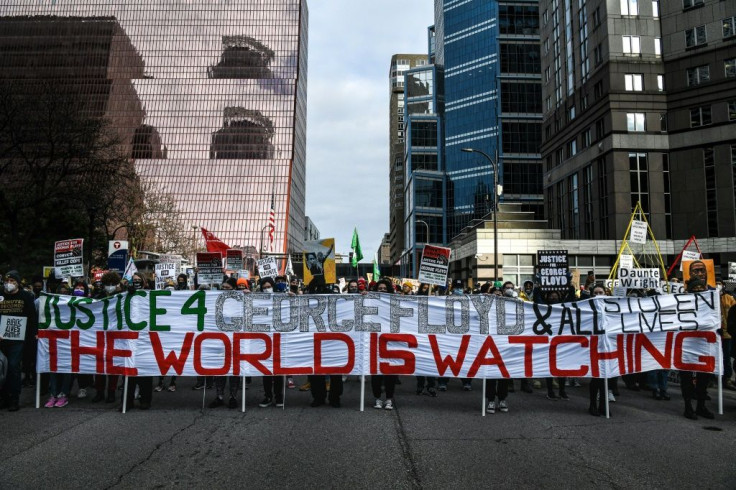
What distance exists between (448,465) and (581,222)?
5057 centimetres

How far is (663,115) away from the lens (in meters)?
45.5

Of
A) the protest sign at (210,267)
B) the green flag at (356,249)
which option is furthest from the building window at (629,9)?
the protest sign at (210,267)

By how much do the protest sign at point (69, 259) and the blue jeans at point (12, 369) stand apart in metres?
7.45

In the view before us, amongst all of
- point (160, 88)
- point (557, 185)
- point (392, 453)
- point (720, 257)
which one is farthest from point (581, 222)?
point (160, 88)

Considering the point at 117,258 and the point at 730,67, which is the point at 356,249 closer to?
the point at 117,258

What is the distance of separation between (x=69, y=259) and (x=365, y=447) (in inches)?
489

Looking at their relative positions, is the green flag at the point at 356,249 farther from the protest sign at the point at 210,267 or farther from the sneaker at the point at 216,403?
the sneaker at the point at 216,403

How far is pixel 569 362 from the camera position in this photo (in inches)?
324

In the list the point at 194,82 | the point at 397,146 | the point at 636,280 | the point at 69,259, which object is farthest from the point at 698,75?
the point at 397,146

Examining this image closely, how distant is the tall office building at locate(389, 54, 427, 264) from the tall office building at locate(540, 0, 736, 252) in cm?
7582

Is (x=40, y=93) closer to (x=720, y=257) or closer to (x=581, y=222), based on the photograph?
(x=581, y=222)

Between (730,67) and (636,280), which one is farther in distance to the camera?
(730,67)

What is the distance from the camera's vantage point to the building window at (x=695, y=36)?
43.8 metres

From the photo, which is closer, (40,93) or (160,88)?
(40,93)
